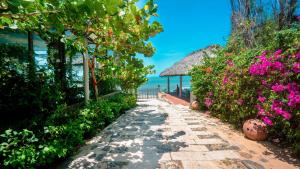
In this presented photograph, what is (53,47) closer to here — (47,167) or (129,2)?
(47,167)

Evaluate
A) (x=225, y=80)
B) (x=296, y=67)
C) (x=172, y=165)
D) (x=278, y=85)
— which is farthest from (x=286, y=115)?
(x=225, y=80)

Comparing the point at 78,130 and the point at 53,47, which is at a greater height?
the point at 53,47

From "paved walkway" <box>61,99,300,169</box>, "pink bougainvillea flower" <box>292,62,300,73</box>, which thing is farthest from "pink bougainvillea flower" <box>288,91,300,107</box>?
"paved walkway" <box>61,99,300,169</box>

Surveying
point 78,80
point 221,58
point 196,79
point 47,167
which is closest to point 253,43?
point 221,58

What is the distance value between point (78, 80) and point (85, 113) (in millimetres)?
1839

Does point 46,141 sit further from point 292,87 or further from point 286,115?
point 292,87

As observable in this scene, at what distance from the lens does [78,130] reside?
4.71 meters

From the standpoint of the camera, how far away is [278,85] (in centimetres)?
430

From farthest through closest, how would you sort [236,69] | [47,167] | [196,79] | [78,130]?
1. [196,79]
2. [236,69]
3. [78,130]
4. [47,167]

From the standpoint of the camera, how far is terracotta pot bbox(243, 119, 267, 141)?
198 inches

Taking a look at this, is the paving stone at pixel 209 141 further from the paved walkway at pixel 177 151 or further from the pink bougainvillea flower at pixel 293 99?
the pink bougainvillea flower at pixel 293 99

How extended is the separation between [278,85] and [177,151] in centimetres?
270

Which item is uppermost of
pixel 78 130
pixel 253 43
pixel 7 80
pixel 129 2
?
pixel 253 43

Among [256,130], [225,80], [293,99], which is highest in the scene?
[225,80]
